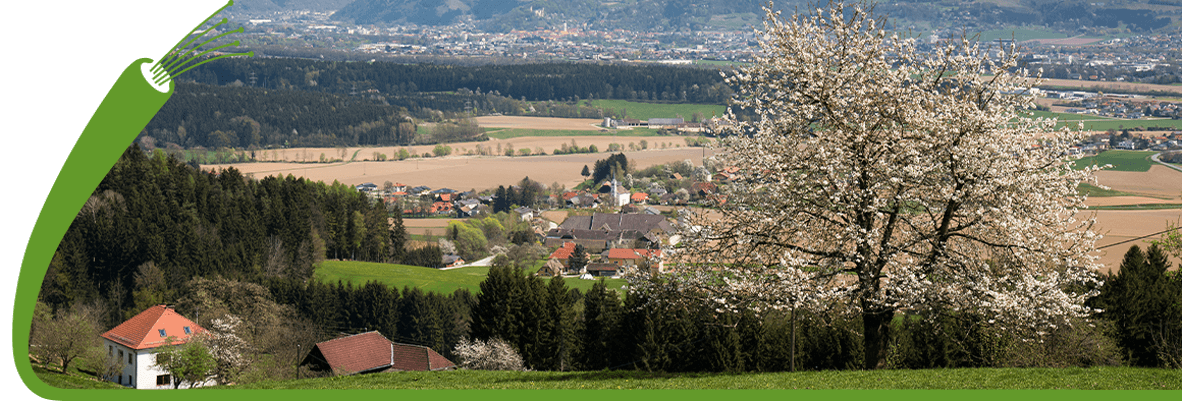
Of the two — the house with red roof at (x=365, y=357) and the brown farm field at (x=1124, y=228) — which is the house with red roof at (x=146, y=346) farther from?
the brown farm field at (x=1124, y=228)

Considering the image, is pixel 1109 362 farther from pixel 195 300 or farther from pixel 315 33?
pixel 315 33

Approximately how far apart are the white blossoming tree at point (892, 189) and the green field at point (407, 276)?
4600cm

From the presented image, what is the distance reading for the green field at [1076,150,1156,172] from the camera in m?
60.3

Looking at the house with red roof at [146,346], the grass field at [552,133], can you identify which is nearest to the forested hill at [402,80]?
the grass field at [552,133]

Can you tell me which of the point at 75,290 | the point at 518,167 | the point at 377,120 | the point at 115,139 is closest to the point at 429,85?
the point at 377,120

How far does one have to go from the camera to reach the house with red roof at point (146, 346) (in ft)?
102

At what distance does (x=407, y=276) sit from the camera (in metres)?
67.9

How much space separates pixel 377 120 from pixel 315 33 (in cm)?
5186

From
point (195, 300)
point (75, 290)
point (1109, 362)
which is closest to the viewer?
point (1109, 362)

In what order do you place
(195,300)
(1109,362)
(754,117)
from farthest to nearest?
(195,300) < (1109,362) < (754,117)

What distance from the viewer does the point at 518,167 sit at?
13150 centimetres

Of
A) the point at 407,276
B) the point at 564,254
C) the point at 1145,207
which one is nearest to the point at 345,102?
the point at 564,254

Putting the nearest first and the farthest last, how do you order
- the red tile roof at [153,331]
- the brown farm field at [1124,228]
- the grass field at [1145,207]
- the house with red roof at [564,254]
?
the red tile roof at [153,331] → the brown farm field at [1124,228] → the grass field at [1145,207] → the house with red roof at [564,254]

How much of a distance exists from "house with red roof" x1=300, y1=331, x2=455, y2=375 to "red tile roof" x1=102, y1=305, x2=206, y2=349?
453 centimetres
